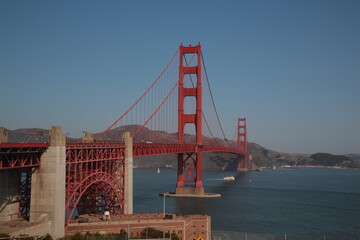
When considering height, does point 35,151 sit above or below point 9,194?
above

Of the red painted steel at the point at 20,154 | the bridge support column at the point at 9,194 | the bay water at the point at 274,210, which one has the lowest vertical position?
the bay water at the point at 274,210

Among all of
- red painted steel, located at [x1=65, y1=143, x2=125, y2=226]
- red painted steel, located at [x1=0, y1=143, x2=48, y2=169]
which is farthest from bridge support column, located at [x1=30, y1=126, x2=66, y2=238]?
red painted steel, located at [x1=65, y1=143, x2=125, y2=226]

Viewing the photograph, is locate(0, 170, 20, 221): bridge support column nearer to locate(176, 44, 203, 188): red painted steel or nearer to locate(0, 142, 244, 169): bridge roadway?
locate(0, 142, 244, 169): bridge roadway

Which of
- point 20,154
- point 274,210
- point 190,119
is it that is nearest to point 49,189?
point 20,154

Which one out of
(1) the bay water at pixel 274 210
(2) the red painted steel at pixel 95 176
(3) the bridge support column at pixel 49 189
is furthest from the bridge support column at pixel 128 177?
(3) the bridge support column at pixel 49 189

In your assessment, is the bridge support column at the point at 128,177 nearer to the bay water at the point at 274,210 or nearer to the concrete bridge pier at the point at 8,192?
the bay water at the point at 274,210

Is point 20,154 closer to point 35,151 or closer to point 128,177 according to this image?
point 35,151

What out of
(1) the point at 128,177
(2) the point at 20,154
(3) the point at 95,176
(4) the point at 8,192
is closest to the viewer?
(2) the point at 20,154

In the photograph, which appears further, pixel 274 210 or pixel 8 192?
pixel 274 210

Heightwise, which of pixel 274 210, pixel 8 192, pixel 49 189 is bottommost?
pixel 274 210
